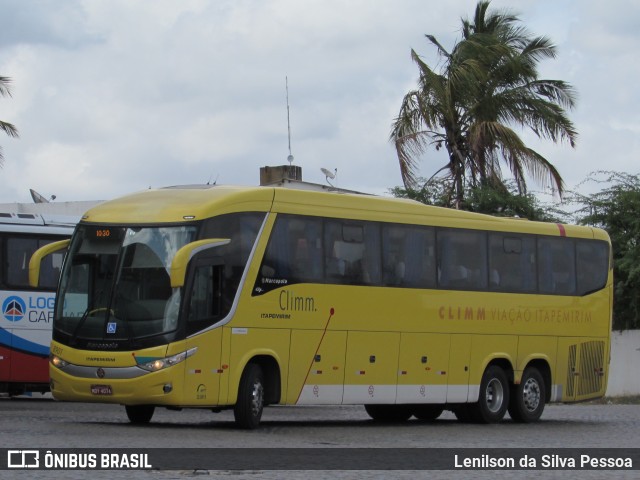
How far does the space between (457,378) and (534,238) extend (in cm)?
337

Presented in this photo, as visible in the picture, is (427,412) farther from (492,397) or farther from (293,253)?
(293,253)

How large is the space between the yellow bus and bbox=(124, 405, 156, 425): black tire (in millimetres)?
45

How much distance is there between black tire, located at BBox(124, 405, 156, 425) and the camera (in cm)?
2164

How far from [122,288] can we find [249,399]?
240 centimetres

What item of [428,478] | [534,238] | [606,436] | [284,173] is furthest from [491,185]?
[428,478]

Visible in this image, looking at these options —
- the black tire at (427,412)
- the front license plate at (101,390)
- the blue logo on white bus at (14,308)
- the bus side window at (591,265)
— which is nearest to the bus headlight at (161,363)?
the front license plate at (101,390)

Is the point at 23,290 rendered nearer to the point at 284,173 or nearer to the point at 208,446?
the point at 208,446

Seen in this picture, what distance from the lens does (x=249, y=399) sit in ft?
67.2

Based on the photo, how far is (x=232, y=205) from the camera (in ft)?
67.5

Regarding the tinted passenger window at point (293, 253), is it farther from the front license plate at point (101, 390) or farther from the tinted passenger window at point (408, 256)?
the front license plate at point (101, 390)

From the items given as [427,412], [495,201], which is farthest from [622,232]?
[427,412]

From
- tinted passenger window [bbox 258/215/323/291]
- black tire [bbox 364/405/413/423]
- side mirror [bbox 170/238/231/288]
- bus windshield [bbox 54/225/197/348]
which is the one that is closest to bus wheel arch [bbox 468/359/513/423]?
black tire [bbox 364/405/413/423]

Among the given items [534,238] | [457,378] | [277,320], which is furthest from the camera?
[534,238]

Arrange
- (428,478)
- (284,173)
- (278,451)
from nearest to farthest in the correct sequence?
(428,478) < (278,451) < (284,173)
